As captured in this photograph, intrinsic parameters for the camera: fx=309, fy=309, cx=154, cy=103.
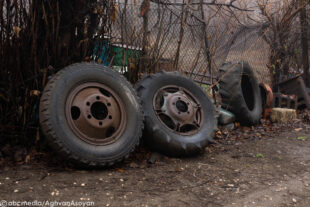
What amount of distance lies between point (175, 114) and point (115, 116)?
0.90 m

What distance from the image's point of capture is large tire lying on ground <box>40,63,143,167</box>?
2.79 metres

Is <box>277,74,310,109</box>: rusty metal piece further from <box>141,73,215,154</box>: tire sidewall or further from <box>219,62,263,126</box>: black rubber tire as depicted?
<box>141,73,215,154</box>: tire sidewall

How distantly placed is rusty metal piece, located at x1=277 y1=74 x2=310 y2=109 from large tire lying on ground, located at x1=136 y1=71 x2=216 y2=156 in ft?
13.3

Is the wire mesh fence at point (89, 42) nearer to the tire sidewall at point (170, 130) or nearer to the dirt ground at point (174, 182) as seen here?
the tire sidewall at point (170, 130)

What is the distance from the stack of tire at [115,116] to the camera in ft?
9.29

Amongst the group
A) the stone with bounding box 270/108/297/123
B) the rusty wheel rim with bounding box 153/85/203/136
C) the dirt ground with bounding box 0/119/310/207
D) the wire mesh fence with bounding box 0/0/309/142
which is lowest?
the dirt ground with bounding box 0/119/310/207

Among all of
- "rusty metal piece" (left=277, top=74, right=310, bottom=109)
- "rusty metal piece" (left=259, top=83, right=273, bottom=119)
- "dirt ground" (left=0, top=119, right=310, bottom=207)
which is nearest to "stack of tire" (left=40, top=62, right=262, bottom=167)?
"dirt ground" (left=0, top=119, right=310, bottom=207)

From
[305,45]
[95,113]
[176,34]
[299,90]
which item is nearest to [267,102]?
[299,90]

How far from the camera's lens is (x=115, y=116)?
3246mm

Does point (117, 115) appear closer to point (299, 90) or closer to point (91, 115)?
point (91, 115)

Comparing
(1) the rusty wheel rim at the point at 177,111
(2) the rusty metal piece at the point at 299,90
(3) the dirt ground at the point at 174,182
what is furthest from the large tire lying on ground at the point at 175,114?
(2) the rusty metal piece at the point at 299,90

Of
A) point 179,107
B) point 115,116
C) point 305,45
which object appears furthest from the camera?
point 305,45

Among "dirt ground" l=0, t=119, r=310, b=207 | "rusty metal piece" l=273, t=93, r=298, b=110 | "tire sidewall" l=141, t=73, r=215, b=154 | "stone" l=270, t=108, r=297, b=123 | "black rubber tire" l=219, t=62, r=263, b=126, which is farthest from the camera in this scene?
"rusty metal piece" l=273, t=93, r=298, b=110

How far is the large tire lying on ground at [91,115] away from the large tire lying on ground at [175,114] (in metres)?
0.29
